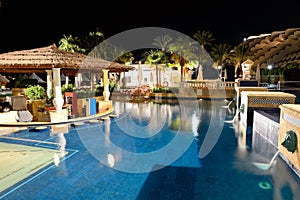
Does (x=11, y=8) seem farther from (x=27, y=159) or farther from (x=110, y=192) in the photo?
(x=110, y=192)

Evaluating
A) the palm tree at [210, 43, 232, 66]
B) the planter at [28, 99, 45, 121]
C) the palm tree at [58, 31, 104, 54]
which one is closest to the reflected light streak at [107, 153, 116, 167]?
the planter at [28, 99, 45, 121]

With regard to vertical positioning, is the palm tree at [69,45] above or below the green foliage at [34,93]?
above

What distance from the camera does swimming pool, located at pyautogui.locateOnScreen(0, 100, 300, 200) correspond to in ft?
16.5

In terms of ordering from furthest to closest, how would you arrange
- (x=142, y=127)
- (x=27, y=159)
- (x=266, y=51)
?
(x=266, y=51)
(x=142, y=127)
(x=27, y=159)

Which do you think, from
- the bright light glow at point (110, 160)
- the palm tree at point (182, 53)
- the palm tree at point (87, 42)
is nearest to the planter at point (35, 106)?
the bright light glow at point (110, 160)

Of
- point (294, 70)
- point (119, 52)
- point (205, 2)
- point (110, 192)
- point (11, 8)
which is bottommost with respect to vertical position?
point (110, 192)

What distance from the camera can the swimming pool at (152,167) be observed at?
503 centimetres

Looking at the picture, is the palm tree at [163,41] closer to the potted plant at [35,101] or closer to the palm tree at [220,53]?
the palm tree at [220,53]

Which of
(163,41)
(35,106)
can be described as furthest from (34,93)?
(163,41)

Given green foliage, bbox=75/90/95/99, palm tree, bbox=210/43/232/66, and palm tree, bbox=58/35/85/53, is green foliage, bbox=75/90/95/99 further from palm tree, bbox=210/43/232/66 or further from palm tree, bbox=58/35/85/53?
palm tree, bbox=210/43/232/66

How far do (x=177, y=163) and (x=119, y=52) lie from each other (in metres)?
29.1

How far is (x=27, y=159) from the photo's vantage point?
274 inches

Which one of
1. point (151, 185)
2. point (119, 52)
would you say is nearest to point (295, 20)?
point (119, 52)

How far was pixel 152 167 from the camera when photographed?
6438mm
